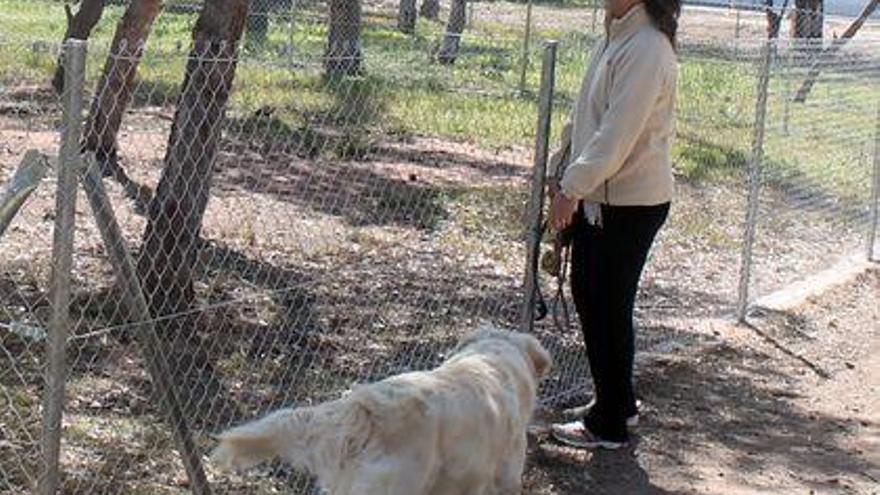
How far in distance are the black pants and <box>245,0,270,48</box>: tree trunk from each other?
12.5 metres

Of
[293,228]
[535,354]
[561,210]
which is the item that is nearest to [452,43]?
[293,228]

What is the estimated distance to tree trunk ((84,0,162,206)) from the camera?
7770 mm

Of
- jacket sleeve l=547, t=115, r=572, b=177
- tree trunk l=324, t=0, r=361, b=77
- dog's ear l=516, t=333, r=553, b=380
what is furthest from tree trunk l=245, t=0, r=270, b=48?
dog's ear l=516, t=333, r=553, b=380

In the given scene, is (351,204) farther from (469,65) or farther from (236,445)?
(469,65)

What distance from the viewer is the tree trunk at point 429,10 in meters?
32.7

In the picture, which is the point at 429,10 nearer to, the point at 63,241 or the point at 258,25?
the point at 258,25

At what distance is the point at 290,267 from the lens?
8.33 metres

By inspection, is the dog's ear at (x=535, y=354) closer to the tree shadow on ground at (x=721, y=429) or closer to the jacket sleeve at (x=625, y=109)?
the jacket sleeve at (x=625, y=109)

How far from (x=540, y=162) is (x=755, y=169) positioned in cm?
235

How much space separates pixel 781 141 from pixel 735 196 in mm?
2009

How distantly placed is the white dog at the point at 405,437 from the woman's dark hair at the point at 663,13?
1.51 m

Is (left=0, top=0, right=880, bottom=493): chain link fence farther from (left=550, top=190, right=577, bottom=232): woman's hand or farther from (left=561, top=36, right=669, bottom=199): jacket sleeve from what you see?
(left=561, top=36, right=669, bottom=199): jacket sleeve

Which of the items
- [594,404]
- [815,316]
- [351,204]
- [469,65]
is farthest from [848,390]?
[469,65]

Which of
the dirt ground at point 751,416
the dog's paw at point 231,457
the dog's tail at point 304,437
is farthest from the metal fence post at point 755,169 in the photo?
the dog's paw at point 231,457
